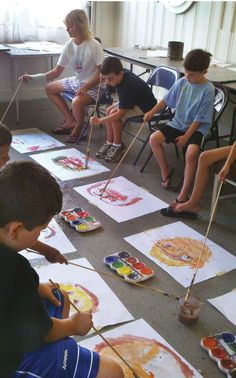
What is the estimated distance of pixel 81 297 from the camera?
74.2 inches

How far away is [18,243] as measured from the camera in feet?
3.51

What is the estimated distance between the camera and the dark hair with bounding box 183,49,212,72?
8.57 feet

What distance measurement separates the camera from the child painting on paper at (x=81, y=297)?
71.9 inches

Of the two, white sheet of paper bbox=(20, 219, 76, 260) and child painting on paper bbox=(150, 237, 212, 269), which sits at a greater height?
child painting on paper bbox=(150, 237, 212, 269)

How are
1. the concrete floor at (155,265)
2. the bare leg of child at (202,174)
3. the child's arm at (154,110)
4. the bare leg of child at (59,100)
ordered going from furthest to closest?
the bare leg of child at (59,100) < the child's arm at (154,110) < the bare leg of child at (202,174) < the concrete floor at (155,265)

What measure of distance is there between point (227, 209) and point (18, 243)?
1.96m

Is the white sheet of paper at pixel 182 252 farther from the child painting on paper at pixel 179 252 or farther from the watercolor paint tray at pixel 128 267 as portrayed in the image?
the watercolor paint tray at pixel 128 267

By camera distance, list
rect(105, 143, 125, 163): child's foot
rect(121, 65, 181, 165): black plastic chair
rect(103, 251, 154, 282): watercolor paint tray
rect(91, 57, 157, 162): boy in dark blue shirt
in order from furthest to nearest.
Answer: rect(105, 143, 125, 163): child's foot → rect(121, 65, 181, 165): black plastic chair → rect(91, 57, 157, 162): boy in dark blue shirt → rect(103, 251, 154, 282): watercolor paint tray

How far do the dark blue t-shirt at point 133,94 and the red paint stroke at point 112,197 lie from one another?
73 cm

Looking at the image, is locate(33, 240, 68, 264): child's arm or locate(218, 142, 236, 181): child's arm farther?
locate(218, 142, 236, 181): child's arm

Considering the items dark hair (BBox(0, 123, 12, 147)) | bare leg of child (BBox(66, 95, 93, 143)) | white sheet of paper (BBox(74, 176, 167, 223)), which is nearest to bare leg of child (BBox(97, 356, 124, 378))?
dark hair (BBox(0, 123, 12, 147))

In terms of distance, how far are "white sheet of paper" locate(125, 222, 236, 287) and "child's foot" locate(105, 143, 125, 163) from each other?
3.52ft

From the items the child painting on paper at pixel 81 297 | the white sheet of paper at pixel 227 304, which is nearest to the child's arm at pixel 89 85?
the child painting on paper at pixel 81 297

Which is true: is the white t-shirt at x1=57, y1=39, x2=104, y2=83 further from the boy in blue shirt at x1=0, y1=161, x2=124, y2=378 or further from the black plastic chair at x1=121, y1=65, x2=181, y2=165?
the boy in blue shirt at x1=0, y1=161, x2=124, y2=378
